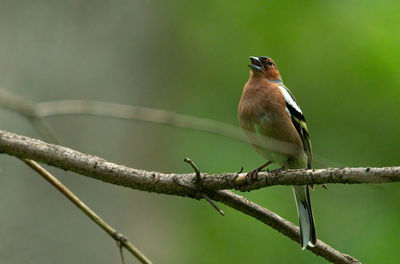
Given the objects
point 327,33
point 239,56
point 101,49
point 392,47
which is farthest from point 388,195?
point 101,49

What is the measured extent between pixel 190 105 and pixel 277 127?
5.04 meters

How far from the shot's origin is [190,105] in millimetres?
9773

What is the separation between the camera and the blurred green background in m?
6.14

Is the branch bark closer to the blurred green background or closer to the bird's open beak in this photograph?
the blurred green background

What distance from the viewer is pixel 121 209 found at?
22.0ft

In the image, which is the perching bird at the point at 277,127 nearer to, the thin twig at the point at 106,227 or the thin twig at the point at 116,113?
the thin twig at the point at 116,113

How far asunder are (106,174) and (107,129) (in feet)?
11.4

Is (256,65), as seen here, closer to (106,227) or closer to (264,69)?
(264,69)

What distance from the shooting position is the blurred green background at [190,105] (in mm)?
6145

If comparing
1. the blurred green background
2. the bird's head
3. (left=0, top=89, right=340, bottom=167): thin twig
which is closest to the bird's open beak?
the bird's head

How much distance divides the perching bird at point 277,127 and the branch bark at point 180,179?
1299 mm

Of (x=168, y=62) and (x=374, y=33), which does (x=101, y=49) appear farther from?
(x=374, y=33)

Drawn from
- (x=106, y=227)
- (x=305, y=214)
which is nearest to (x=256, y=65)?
Answer: (x=305, y=214)

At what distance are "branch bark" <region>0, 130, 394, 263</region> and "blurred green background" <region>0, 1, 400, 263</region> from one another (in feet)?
6.26
